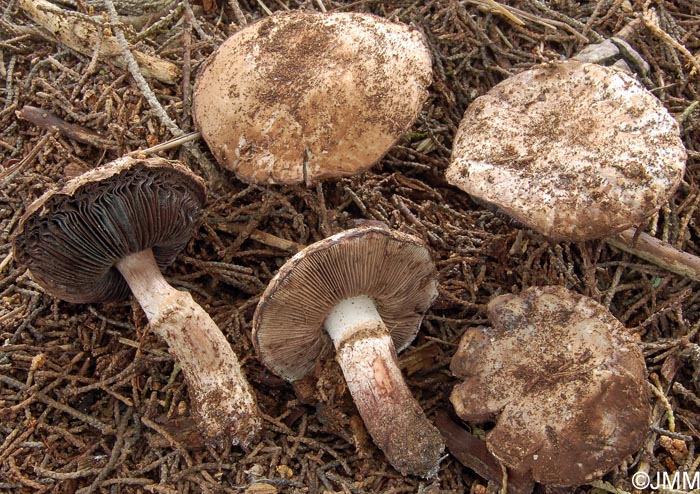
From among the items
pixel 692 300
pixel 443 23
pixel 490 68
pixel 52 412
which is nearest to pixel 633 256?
pixel 692 300

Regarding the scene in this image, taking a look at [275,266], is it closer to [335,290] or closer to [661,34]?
[335,290]

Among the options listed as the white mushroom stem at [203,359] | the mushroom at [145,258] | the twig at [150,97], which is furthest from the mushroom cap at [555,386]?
the twig at [150,97]

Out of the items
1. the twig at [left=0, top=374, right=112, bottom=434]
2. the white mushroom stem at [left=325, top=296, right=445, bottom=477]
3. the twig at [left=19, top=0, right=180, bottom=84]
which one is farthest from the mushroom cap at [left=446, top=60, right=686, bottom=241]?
the twig at [left=0, top=374, right=112, bottom=434]

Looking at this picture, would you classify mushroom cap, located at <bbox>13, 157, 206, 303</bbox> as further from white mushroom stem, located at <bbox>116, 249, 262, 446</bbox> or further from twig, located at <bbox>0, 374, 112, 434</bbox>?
twig, located at <bbox>0, 374, 112, 434</bbox>

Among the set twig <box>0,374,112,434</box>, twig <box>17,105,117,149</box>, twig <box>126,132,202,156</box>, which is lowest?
twig <box>0,374,112,434</box>

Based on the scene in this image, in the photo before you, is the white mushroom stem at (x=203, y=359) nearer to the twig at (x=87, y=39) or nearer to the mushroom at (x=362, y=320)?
the mushroom at (x=362, y=320)

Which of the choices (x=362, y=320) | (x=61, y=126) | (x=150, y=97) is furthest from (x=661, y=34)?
(x=61, y=126)

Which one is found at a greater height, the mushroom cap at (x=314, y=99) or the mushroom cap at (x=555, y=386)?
the mushroom cap at (x=314, y=99)
